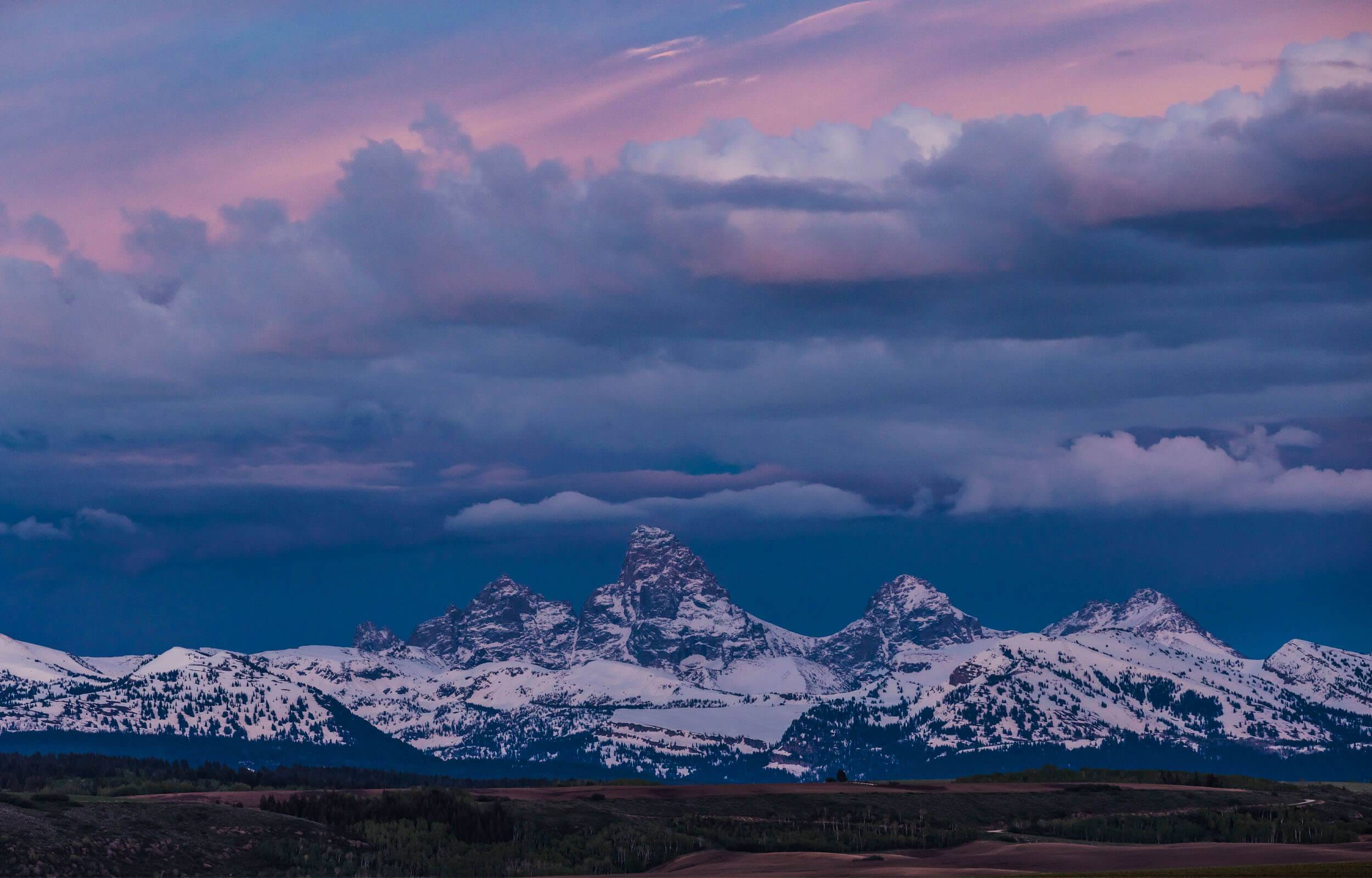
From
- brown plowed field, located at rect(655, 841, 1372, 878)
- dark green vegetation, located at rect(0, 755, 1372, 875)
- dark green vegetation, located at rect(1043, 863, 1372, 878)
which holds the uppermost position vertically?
dark green vegetation, located at rect(0, 755, 1372, 875)

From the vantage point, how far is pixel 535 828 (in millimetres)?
155125

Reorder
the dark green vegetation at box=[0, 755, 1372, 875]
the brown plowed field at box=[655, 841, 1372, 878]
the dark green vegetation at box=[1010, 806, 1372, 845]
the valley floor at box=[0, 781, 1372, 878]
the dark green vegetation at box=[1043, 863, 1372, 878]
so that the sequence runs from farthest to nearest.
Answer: the dark green vegetation at box=[1010, 806, 1372, 845] < the dark green vegetation at box=[0, 755, 1372, 875] < the valley floor at box=[0, 781, 1372, 878] < the brown plowed field at box=[655, 841, 1372, 878] < the dark green vegetation at box=[1043, 863, 1372, 878]

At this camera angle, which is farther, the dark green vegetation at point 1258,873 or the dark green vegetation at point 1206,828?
the dark green vegetation at point 1206,828

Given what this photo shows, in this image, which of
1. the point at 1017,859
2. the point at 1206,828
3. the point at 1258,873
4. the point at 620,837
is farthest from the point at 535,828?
the point at 1258,873

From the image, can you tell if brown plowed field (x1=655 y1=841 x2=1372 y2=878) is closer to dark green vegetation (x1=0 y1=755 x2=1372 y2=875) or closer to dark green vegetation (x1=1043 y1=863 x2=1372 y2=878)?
dark green vegetation (x1=1043 y1=863 x2=1372 y2=878)

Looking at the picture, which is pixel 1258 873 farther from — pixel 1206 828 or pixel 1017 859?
pixel 1206 828

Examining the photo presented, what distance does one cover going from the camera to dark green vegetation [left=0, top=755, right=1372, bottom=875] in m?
132

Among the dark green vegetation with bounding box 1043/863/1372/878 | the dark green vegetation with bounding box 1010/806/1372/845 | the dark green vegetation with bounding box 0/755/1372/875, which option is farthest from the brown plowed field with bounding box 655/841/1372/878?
the dark green vegetation with bounding box 1010/806/1372/845

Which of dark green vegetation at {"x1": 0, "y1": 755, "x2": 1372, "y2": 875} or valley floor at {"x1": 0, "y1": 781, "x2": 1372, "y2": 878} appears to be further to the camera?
dark green vegetation at {"x1": 0, "y1": 755, "x2": 1372, "y2": 875}

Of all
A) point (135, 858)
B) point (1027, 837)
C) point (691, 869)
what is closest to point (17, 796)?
point (135, 858)

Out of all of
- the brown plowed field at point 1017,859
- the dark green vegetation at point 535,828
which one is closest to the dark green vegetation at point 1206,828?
the dark green vegetation at point 535,828

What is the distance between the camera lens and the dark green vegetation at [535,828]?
13238cm

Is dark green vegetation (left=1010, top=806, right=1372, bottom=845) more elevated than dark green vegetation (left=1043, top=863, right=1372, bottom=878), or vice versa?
dark green vegetation (left=1010, top=806, right=1372, bottom=845)

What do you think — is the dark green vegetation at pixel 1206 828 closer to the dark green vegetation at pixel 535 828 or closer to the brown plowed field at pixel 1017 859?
the dark green vegetation at pixel 535 828
